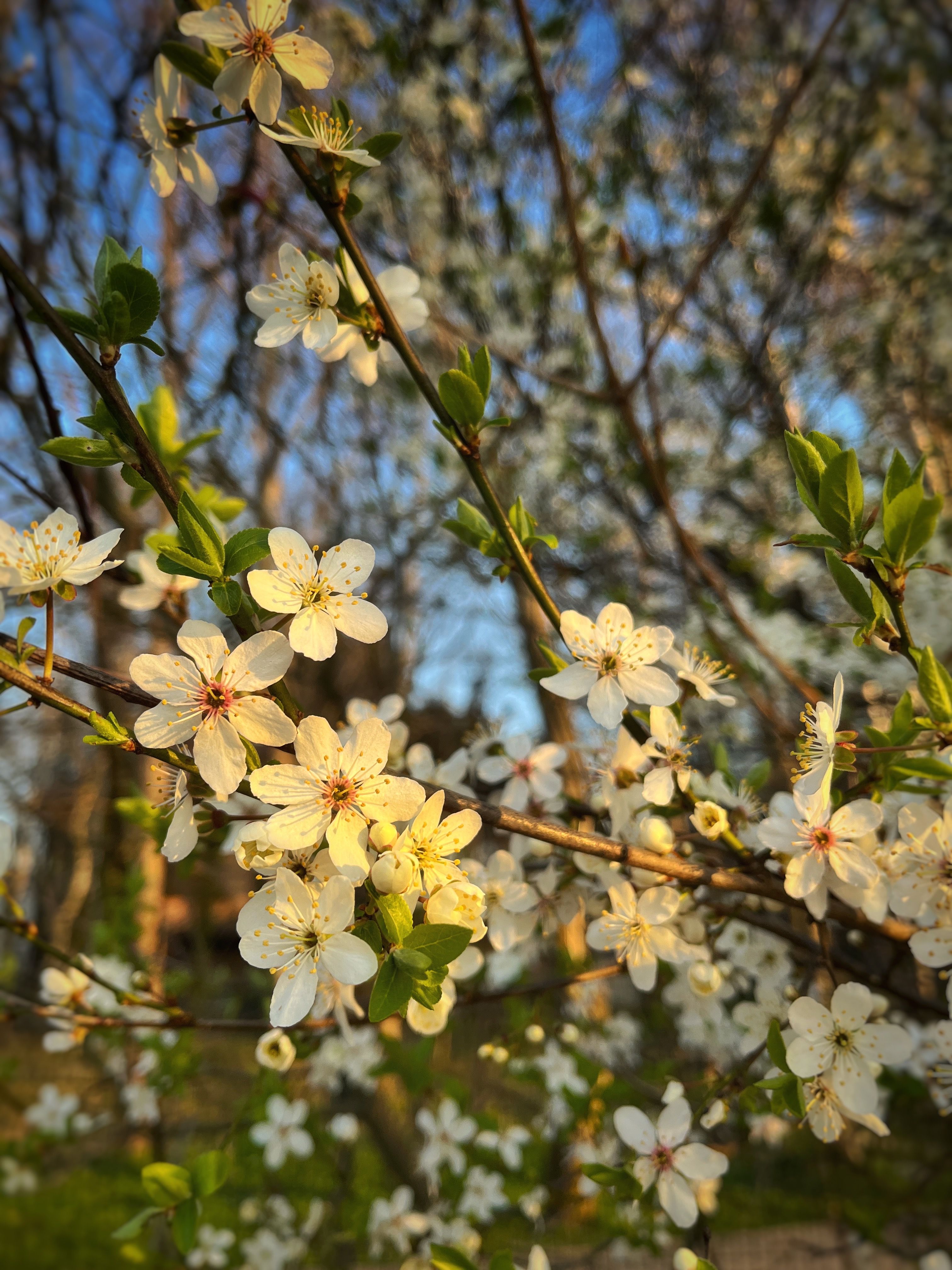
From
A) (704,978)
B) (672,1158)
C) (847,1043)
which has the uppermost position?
(847,1043)

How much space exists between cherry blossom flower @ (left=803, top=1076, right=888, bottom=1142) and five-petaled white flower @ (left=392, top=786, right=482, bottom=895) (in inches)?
19.1

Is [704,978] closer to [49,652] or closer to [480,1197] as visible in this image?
[49,652]

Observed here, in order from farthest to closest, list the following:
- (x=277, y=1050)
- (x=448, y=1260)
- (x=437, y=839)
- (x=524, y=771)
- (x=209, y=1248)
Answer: (x=209, y=1248) < (x=524, y=771) < (x=277, y=1050) < (x=448, y=1260) < (x=437, y=839)

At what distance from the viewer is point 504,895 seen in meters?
1.06

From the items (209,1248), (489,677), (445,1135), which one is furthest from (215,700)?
(489,677)

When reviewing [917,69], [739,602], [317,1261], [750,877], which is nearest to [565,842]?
[750,877]

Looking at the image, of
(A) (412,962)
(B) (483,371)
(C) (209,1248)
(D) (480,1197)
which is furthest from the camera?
(C) (209,1248)

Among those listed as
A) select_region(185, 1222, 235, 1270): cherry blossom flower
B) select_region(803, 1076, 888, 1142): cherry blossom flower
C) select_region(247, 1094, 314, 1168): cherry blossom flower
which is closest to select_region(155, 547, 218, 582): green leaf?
select_region(803, 1076, 888, 1142): cherry blossom flower

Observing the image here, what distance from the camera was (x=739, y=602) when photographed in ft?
Result: 13.6

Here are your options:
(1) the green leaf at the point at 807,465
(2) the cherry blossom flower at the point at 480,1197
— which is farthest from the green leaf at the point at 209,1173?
(2) the cherry blossom flower at the point at 480,1197

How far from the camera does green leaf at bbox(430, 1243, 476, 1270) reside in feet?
3.13

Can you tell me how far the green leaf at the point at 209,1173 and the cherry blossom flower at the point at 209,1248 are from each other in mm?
1868

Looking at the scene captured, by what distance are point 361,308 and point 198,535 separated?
37 centimetres

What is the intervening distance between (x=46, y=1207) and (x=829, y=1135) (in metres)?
6.33
